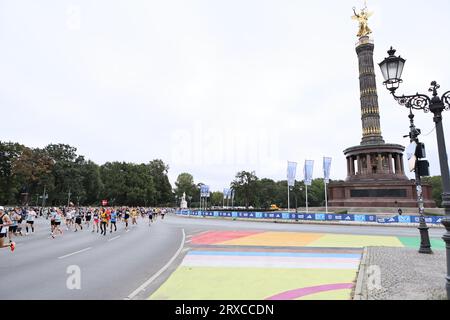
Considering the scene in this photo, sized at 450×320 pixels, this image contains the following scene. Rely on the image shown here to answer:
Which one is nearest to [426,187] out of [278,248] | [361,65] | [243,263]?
[361,65]

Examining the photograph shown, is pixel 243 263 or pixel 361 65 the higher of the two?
pixel 361 65

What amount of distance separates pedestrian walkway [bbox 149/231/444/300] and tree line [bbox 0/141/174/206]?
74.1m

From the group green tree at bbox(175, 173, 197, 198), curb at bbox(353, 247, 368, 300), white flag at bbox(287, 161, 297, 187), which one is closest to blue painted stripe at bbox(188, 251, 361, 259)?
curb at bbox(353, 247, 368, 300)

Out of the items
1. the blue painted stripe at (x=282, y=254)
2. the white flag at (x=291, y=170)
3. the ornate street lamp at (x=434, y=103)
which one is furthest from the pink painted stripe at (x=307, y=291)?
the white flag at (x=291, y=170)

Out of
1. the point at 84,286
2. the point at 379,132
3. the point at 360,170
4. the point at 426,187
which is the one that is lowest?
the point at 84,286

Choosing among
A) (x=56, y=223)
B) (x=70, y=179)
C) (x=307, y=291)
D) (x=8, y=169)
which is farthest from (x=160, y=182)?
(x=307, y=291)

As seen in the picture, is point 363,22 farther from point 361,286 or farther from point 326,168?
point 361,286

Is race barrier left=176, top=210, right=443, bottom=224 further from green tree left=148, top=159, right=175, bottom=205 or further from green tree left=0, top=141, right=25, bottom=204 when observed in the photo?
green tree left=148, top=159, right=175, bottom=205

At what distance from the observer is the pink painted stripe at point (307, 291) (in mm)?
6449

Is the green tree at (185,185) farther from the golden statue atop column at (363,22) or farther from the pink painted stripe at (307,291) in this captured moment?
the pink painted stripe at (307,291)

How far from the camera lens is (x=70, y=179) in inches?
3472

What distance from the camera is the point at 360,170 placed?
185ft
